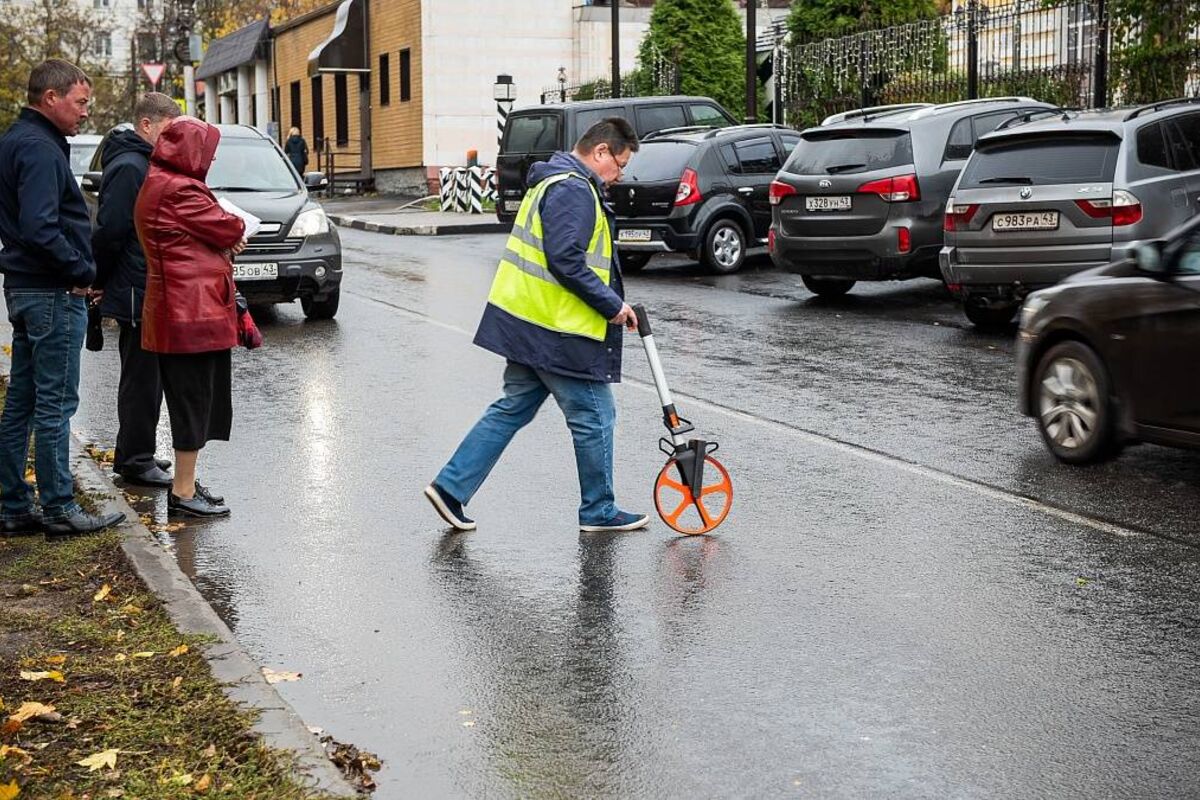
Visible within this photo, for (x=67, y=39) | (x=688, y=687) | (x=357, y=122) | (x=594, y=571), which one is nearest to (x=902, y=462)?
(x=594, y=571)

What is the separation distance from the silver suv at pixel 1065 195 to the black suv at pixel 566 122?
11876mm

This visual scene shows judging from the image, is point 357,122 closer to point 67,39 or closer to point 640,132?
point 640,132

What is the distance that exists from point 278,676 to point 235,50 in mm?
58382

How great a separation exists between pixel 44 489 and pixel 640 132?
19.5 m

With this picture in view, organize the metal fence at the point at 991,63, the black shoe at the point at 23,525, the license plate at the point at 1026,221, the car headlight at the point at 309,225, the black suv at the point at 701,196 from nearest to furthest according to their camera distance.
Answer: the black shoe at the point at 23,525 → the license plate at the point at 1026,221 → the car headlight at the point at 309,225 → the black suv at the point at 701,196 → the metal fence at the point at 991,63

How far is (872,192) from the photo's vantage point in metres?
16.3

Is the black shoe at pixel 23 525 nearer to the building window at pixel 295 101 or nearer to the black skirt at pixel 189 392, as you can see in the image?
the black skirt at pixel 189 392

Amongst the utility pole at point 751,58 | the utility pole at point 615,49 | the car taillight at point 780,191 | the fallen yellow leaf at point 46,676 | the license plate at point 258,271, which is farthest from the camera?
the utility pole at point 615,49

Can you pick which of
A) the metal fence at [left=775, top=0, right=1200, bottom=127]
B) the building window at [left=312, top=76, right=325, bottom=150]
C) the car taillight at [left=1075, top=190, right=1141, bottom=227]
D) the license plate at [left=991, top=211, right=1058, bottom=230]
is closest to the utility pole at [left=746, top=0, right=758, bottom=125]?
the metal fence at [left=775, top=0, right=1200, bottom=127]

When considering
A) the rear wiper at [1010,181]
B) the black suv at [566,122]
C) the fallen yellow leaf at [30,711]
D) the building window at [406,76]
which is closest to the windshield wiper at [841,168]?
the rear wiper at [1010,181]

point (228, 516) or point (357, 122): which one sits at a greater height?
point (357, 122)

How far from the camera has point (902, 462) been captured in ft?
29.6

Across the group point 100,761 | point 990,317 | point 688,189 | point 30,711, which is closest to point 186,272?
point 30,711

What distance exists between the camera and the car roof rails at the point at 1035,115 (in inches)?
564
